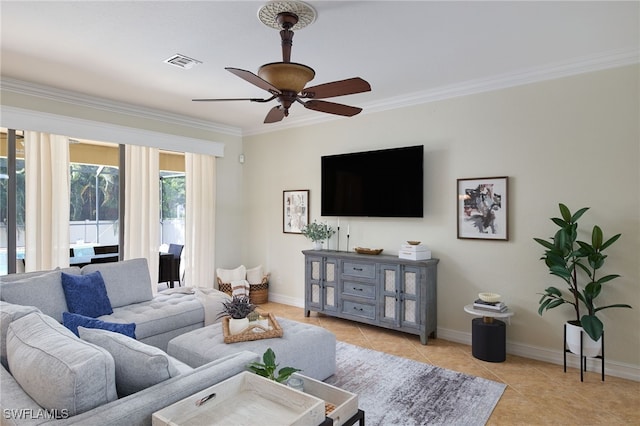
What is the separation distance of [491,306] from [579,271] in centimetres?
82

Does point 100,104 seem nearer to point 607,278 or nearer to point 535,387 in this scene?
point 535,387

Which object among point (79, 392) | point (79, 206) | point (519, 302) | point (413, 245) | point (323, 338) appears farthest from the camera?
point (79, 206)

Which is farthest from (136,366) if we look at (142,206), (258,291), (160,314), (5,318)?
(258,291)

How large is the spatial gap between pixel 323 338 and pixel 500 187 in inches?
90.2

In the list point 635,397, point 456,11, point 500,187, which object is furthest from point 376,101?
point 635,397

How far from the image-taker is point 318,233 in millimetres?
4953

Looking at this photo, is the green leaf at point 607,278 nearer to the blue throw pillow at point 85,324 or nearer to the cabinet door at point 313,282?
the cabinet door at point 313,282

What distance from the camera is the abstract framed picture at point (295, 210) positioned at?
5363 mm

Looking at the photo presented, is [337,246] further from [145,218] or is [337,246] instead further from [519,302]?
[145,218]

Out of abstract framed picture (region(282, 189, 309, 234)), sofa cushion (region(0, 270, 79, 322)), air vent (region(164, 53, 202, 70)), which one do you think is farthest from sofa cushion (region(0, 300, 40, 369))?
abstract framed picture (region(282, 189, 309, 234))

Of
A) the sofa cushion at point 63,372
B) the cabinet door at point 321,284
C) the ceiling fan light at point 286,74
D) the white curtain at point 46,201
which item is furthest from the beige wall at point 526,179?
the sofa cushion at point 63,372

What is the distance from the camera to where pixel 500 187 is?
3.74m

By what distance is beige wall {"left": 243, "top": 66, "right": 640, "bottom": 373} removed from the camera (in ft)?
10.4

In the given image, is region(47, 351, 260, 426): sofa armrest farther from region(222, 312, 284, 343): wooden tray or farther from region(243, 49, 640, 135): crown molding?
region(243, 49, 640, 135): crown molding
